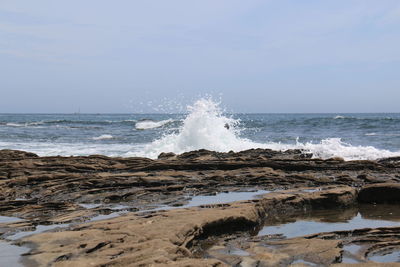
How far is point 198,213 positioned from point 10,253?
1.99 meters

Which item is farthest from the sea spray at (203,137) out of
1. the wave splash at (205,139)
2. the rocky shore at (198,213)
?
the rocky shore at (198,213)

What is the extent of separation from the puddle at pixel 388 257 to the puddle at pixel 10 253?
9.73 ft

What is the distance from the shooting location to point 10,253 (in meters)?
4.10

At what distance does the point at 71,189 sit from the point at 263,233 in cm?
356

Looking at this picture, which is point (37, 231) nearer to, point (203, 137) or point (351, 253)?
point (351, 253)

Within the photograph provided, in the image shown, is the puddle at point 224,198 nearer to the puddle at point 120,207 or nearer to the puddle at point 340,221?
the puddle at point 120,207

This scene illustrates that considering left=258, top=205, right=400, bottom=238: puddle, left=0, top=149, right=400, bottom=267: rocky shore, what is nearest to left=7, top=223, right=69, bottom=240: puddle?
left=0, top=149, right=400, bottom=267: rocky shore

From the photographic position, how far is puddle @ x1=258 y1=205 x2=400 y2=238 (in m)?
5.30

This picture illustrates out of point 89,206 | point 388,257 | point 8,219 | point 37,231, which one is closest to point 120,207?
point 89,206

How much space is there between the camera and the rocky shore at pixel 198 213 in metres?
4.10

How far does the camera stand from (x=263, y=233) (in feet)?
16.9

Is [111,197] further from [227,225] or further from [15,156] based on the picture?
[15,156]

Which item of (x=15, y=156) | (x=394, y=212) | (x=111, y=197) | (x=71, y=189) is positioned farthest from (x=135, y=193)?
(x=15, y=156)

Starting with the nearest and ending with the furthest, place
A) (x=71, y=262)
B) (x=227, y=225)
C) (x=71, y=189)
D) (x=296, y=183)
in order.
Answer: (x=71, y=262) → (x=227, y=225) → (x=71, y=189) → (x=296, y=183)
